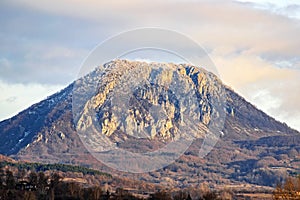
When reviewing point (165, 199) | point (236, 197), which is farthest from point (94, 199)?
point (236, 197)

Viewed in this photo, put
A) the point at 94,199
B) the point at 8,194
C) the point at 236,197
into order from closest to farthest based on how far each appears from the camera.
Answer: the point at 8,194 → the point at 94,199 → the point at 236,197

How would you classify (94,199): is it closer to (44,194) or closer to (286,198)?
(44,194)

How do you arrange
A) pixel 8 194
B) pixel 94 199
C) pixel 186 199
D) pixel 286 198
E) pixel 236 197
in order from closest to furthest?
pixel 286 198, pixel 8 194, pixel 94 199, pixel 186 199, pixel 236 197

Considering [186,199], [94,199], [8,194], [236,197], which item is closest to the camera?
[8,194]

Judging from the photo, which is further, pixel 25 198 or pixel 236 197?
pixel 236 197

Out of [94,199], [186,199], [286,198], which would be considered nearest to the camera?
[286,198]

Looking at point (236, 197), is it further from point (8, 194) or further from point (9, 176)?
point (8, 194)

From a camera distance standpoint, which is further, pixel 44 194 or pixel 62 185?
pixel 62 185

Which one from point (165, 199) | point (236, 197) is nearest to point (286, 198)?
point (165, 199)
